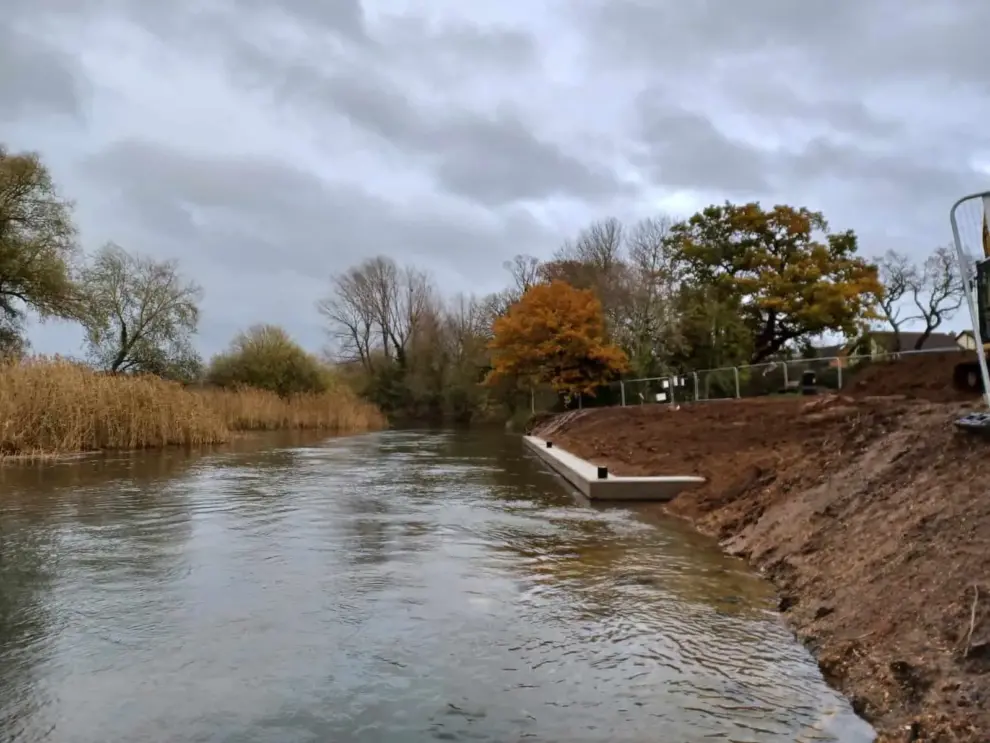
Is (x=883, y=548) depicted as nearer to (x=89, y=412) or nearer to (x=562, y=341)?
(x=89, y=412)

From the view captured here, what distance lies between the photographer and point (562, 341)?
30594mm

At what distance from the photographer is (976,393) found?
1367 cm

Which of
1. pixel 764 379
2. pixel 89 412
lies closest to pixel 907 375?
→ pixel 764 379

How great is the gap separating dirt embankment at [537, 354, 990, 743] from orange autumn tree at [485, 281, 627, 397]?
17473 millimetres

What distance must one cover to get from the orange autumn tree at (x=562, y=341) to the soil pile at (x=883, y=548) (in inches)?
712

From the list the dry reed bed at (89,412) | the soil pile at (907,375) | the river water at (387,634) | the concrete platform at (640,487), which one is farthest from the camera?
the soil pile at (907,375)

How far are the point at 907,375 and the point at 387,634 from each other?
17152 millimetres

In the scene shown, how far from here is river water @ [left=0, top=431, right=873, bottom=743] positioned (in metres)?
3.60

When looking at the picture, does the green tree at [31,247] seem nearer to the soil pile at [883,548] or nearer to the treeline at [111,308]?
the treeline at [111,308]

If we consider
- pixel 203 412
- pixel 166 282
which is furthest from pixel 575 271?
pixel 203 412

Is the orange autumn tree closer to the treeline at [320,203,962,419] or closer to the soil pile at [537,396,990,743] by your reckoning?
the treeline at [320,203,962,419]

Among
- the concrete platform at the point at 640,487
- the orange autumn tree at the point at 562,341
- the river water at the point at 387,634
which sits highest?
the orange autumn tree at the point at 562,341

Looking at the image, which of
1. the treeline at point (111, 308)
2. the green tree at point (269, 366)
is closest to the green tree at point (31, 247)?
the treeline at point (111, 308)

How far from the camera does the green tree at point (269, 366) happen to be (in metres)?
45.0
